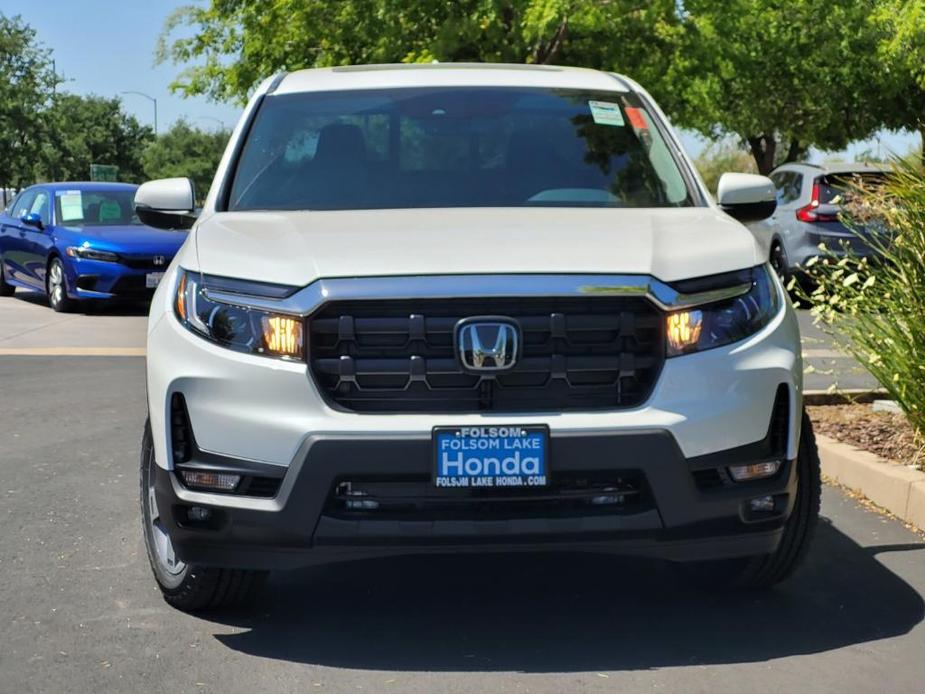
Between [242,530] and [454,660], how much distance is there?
2.40 ft

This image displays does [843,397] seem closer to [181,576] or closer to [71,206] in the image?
[181,576]

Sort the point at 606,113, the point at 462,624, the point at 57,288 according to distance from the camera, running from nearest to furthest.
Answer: the point at 462,624, the point at 606,113, the point at 57,288

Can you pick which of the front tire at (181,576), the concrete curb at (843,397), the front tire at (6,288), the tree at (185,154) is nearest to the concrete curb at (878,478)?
the concrete curb at (843,397)

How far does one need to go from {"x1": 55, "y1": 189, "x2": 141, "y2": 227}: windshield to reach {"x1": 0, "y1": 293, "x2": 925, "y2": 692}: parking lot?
37.1ft

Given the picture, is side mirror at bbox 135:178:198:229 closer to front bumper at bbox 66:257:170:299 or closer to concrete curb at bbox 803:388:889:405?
concrete curb at bbox 803:388:889:405

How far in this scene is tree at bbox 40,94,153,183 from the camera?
7800cm

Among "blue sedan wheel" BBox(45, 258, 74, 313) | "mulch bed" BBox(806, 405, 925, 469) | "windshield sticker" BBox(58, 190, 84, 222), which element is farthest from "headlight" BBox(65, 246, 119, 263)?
"mulch bed" BBox(806, 405, 925, 469)

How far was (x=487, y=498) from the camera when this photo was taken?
4281mm

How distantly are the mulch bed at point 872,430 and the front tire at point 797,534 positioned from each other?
79.3 inches

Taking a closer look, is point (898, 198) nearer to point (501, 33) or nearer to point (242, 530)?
point (242, 530)

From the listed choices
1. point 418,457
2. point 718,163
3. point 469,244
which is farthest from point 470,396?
point 718,163

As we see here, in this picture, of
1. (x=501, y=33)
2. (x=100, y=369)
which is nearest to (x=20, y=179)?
(x=501, y=33)

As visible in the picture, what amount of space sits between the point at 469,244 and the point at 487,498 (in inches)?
30.4

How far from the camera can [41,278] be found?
17.7 metres
